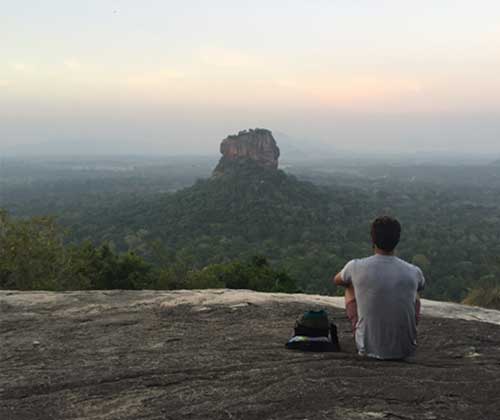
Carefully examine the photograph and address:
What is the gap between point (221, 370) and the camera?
4621 mm

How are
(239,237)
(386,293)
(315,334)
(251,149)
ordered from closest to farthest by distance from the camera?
(386,293), (315,334), (239,237), (251,149)

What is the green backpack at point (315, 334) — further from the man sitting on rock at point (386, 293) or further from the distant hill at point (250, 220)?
the distant hill at point (250, 220)

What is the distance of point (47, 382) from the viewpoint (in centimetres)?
454

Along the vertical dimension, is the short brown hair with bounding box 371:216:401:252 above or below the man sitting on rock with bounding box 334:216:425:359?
above

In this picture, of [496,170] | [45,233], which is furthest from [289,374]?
[496,170]

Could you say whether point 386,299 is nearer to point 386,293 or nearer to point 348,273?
point 386,293

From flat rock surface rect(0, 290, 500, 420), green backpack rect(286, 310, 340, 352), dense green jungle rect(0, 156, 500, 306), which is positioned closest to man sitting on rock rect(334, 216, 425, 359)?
flat rock surface rect(0, 290, 500, 420)

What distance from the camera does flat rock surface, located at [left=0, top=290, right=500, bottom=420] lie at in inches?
148

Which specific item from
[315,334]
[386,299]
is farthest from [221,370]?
[386,299]

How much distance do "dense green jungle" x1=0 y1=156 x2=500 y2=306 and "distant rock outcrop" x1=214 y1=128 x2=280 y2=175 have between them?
2.98 m

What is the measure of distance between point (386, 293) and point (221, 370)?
6.01 ft

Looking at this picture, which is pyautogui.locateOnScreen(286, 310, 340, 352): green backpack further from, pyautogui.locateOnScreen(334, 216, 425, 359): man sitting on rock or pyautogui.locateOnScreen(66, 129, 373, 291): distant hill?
pyautogui.locateOnScreen(66, 129, 373, 291): distant hill

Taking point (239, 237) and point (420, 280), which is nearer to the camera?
point (420, 280)

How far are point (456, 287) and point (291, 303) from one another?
29.3 meters
